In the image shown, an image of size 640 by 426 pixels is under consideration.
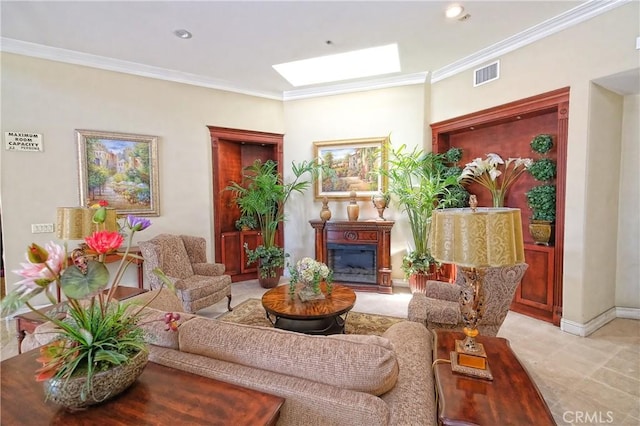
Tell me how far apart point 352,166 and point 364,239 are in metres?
1.31

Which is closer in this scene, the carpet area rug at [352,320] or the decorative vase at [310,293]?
the decorative vase at [310,293]

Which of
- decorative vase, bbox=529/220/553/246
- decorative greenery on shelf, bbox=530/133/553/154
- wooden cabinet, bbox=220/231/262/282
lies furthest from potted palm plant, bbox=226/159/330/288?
decorative vase, bbox=529/220/553/246

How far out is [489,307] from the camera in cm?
248

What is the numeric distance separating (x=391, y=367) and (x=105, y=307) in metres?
1.09

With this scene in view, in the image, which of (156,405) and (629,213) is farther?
(629,213)

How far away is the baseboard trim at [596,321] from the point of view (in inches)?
127

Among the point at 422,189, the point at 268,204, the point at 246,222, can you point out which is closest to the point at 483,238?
the point at 422,189

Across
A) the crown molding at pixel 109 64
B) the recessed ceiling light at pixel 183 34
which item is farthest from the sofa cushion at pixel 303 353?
the crown molding at pixel 109 64

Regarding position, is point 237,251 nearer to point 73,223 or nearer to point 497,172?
point 73,223

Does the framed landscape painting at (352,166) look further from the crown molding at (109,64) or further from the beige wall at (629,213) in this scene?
the beige wall at (629,213)

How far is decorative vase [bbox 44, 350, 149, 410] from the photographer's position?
3.21ft

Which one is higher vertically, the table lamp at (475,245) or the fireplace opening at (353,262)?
the table lamp at (475,245)

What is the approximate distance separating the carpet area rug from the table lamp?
199cm

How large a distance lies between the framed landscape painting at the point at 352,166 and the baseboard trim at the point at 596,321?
291 centimetres
